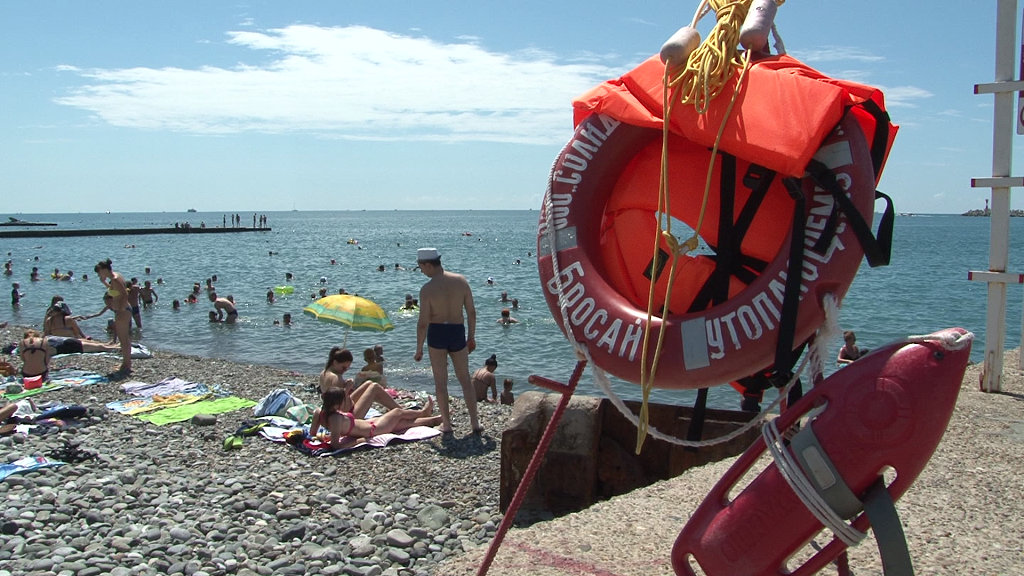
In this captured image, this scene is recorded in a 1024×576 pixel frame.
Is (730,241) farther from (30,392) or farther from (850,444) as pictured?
(30,392)

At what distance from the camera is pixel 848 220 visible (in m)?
2.35

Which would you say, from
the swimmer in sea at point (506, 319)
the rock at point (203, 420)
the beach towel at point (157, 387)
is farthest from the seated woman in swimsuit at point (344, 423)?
the swimmer in sea at point (506, 319)

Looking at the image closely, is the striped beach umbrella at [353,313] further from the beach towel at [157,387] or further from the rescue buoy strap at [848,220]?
the rescue buoy strap at [848,220]

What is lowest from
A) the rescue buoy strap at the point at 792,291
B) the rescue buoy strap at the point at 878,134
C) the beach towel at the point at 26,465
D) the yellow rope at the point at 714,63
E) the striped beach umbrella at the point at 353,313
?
the beach towel at the point at 26,465

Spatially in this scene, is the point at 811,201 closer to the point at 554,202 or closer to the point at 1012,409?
the point at 554,202

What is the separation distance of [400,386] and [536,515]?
26.8 ft

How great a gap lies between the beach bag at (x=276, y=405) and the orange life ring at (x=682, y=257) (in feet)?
17.3

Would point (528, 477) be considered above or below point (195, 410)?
→ above

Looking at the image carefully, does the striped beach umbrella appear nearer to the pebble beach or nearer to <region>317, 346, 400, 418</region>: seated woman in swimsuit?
<region>317, 346, 400, 418</region>: seated woman in swimsuit

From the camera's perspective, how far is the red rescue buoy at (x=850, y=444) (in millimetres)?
2178

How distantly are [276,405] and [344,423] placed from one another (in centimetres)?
145

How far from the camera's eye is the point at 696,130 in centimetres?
257

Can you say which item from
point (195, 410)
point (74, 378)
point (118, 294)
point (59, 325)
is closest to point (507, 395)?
point (195, 410)

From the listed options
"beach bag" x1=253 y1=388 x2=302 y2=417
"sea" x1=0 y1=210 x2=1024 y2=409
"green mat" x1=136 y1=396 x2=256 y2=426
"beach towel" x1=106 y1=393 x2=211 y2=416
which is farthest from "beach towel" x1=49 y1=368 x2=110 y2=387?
"beach bag" x1=253 y1=388 x2=302 y2=417
